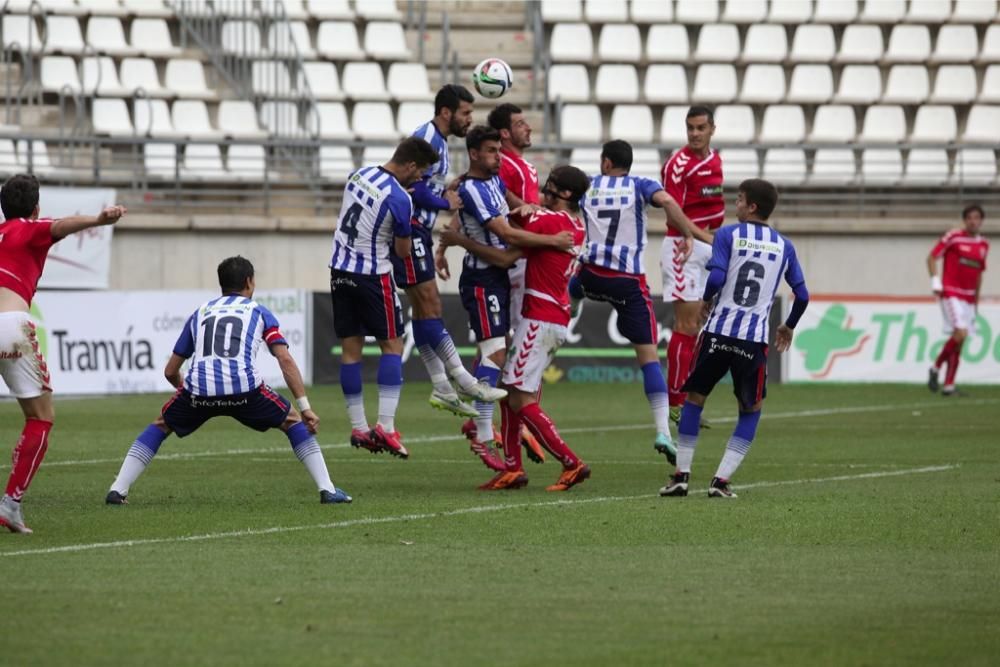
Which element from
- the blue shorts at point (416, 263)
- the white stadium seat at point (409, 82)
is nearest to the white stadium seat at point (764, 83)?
the white stadium seat at point (409, 82)

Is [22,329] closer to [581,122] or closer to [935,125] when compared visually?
[581,122]

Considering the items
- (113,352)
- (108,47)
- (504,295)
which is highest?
(108,47)

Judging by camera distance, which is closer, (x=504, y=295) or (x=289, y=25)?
(x=504, y=295)

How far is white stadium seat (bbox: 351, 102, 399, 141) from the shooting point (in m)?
27.0

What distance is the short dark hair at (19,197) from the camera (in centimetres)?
904

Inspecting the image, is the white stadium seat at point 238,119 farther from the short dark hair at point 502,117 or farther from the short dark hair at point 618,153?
the short dark hair at point 618,153

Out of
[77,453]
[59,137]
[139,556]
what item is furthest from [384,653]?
[59,137]

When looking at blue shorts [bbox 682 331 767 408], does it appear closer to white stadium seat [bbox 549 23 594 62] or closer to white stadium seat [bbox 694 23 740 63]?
white stadium seat [bbox 694 23 740 63]

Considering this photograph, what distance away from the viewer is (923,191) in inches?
1044

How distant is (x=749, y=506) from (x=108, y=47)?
1937 centimetres

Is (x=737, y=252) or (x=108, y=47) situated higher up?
(x=108, y=47)

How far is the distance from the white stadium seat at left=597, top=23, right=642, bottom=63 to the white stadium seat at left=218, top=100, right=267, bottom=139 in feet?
18.6

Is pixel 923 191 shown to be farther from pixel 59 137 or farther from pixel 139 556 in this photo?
pixel 139 556

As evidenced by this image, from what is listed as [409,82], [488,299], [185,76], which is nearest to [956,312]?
[409,82]
